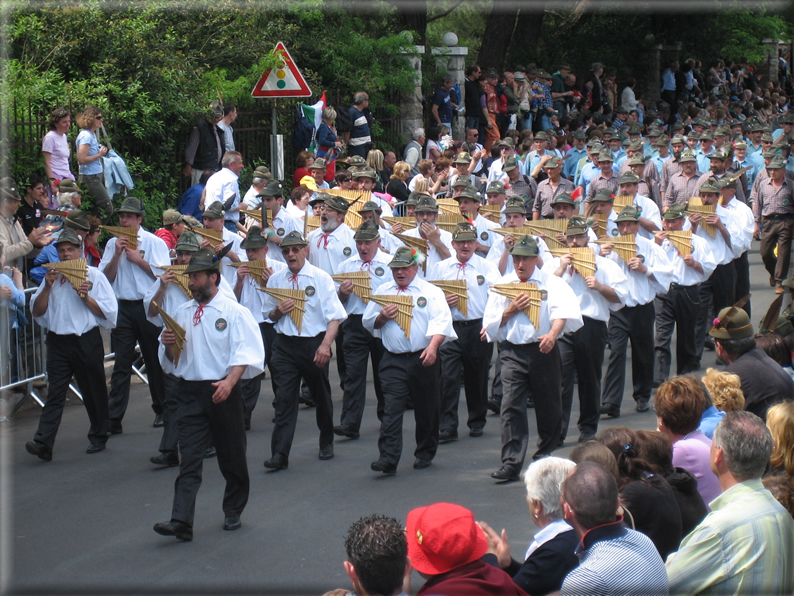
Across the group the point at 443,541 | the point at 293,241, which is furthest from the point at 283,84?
the point at 443,541

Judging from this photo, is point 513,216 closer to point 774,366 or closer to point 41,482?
point 774,366

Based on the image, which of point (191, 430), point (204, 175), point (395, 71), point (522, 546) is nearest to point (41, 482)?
point (191, 430)

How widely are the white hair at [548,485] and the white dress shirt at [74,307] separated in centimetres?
585

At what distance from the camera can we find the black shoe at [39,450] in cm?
940

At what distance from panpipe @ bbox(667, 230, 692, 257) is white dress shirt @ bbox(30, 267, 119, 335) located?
264 inches

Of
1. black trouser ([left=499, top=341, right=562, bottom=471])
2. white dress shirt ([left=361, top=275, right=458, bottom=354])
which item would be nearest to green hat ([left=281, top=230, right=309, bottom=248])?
white dress shirt ([left=361, top=275, right=458, bottom=354])

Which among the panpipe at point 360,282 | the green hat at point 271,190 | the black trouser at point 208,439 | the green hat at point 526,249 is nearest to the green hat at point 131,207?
the green hat at point 271,190

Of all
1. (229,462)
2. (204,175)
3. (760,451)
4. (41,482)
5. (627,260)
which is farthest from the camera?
(204,175)

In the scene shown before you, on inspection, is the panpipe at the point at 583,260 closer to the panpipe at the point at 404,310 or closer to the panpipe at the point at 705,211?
the panpipe at the point at 404,310

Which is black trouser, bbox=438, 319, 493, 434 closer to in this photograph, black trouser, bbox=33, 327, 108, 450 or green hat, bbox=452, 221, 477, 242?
green hat, bbox=452, 221, 477, 242

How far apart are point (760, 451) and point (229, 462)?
4.47 meters

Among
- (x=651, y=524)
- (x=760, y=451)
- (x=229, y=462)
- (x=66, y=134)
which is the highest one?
(x=66, y=134)

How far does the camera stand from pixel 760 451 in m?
4.64

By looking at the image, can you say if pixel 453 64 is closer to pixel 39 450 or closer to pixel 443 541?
pixel 39 450
